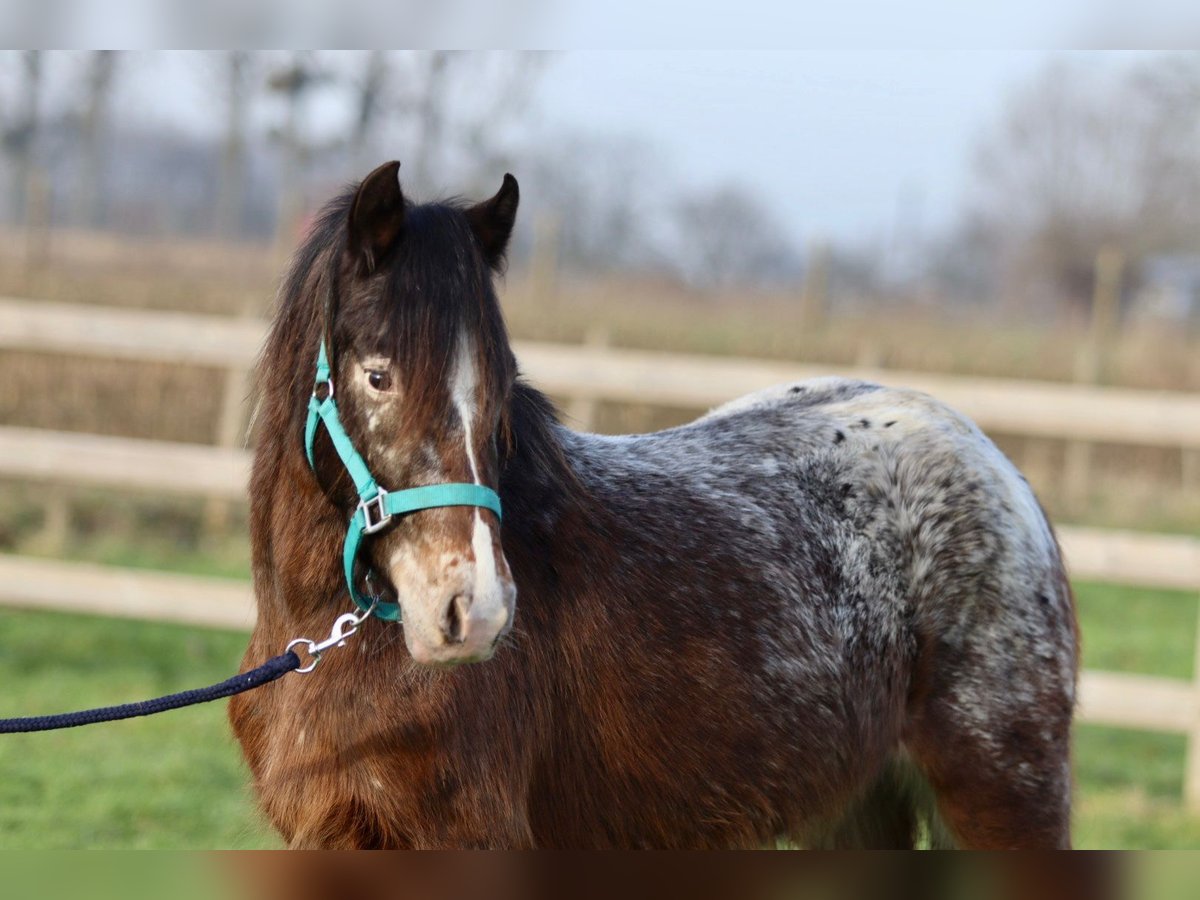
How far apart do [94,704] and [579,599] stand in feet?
12.6

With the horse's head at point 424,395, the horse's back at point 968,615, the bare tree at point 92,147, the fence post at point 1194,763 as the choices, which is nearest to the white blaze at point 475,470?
the horse's head at point 424,395

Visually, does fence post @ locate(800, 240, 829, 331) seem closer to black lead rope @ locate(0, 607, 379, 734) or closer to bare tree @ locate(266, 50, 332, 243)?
bare tree @ locate(266, 50, 332, 243)

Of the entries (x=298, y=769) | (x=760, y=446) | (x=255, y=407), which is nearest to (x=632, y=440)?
(x=760, y=446)

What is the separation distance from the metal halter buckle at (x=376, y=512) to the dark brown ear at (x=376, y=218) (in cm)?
43

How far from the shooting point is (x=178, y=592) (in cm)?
598

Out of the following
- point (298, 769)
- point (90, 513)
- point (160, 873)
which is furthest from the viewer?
point (90, 513)

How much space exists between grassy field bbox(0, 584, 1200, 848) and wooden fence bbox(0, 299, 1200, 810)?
32cm

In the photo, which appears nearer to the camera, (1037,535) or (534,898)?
(534,898)

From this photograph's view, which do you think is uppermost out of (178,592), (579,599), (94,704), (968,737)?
(579,599)

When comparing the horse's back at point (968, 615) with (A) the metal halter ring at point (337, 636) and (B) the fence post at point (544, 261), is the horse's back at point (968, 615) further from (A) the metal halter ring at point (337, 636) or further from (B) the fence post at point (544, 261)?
(B) the fence post at point (544, 261)

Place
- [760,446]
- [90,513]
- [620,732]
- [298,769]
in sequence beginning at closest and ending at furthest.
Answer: [298,769] < [620,732] < [760,446] < [90,513]

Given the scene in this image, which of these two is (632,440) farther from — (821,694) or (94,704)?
(94,704)

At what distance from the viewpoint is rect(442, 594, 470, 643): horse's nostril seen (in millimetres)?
1896

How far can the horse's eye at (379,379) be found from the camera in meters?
2.08
